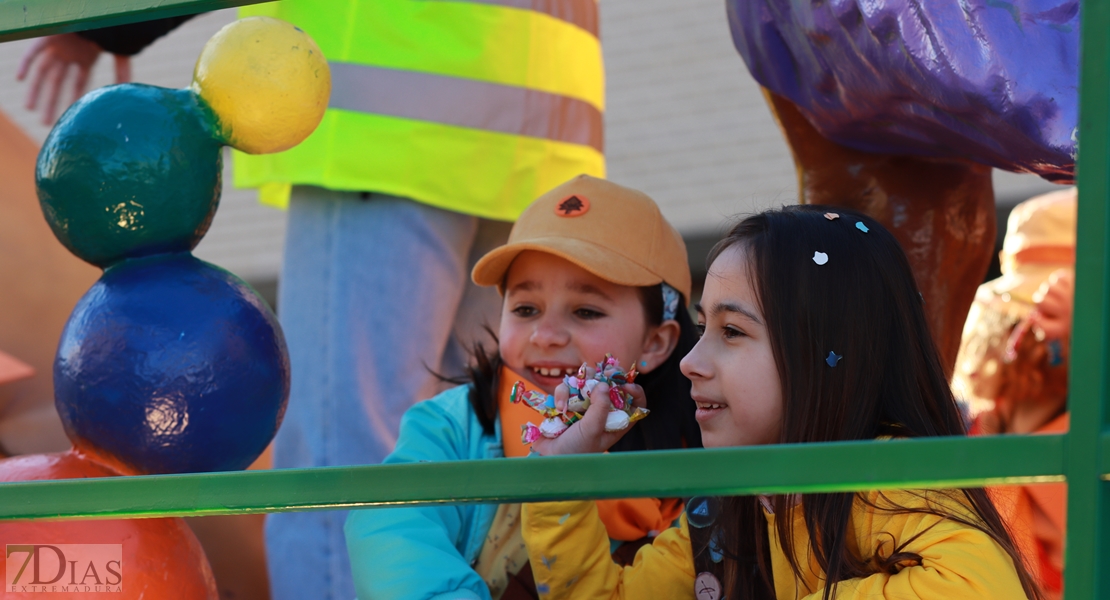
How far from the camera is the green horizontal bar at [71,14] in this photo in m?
1.03

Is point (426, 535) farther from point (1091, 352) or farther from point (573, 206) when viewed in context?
point (1091, 352)

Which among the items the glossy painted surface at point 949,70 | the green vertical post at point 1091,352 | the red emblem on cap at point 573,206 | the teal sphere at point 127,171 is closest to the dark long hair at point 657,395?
the red emblem on cap at point 573,206

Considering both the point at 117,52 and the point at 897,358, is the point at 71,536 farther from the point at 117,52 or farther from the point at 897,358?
the point at 117,52

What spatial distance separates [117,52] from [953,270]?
157 centimetres

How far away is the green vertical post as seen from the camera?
28.2 inches

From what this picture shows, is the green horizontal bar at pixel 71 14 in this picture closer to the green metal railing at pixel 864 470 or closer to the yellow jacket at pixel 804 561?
the green metal railing at pixel 864 470

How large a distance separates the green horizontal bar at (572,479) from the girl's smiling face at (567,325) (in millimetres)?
783

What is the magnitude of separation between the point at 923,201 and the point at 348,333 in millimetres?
919

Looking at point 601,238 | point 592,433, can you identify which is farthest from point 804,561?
point 601,238

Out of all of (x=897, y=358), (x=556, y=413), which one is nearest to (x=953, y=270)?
(x=897, y=358)

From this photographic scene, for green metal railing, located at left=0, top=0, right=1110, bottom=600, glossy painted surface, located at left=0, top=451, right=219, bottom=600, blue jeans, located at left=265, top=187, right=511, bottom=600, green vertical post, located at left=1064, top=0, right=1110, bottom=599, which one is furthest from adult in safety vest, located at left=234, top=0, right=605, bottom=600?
green vertical post, located at left=1064, top=0, right=1110, bottom=599

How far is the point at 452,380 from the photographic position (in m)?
1.84

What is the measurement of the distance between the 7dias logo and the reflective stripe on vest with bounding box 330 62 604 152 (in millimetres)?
916

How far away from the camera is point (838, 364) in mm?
1272
